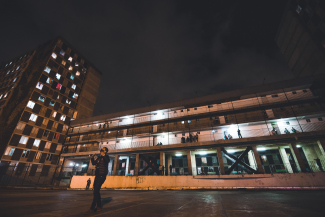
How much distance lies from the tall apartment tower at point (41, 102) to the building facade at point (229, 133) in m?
8.04

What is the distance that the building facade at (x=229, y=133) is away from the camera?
16.5m

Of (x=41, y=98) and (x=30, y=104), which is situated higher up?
(x=41, y=98)

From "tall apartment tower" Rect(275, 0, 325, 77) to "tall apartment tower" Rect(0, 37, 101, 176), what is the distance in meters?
51.4

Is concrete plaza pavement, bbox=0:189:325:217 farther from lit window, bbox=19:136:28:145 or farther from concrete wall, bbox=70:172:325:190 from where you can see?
lit window, bbox=19:136:28:145

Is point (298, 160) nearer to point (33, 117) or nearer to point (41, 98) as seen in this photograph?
point (33, 117)

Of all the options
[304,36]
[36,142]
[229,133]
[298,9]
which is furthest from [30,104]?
[298,9]

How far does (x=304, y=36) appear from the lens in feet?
83.4

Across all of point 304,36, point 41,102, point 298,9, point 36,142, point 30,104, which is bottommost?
point 36,142

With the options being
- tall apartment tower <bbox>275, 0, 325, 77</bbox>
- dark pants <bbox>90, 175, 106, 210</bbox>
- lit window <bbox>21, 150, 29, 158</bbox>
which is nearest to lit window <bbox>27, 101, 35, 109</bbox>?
lit window <bbox>21, 150, 29, 158</bbox>

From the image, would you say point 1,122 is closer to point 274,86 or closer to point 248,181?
point 248,181

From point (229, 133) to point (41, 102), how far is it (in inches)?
1597

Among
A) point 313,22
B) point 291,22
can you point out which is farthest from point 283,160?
point 291,22

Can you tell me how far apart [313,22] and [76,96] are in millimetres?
55341

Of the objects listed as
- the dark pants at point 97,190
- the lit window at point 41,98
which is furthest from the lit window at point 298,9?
the lit window at point 41,98
